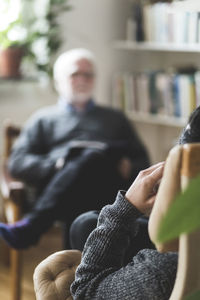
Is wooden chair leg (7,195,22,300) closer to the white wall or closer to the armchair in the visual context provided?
the white wall

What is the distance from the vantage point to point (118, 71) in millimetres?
3377

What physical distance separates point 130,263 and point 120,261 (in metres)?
0.03

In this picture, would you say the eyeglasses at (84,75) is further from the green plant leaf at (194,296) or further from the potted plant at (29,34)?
the green plant leaf at (194,296)

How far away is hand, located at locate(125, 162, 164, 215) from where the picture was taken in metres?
0.98

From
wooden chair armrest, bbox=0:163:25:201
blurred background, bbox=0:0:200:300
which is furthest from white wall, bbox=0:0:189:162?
wooden chair armrest, bbox=0:163:25:201

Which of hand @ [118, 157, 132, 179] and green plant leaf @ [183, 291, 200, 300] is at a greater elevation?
green plant leaf @ [183, 291, 200, 300]

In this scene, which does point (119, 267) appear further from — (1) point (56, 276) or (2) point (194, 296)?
(2) point (194, 296)

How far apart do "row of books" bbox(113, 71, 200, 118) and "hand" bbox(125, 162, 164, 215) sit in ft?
6.13

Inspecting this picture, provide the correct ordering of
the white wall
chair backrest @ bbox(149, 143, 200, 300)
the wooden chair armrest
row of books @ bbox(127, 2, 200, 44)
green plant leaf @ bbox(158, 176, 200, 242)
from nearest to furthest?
green plant leaf @ bbox(158, 176, 200, 242), chair backrest @ bbox(149, 143, 200, 300), the wooden chair armrest, row of books @ bbox(127, 2, 200, 44), the white wall

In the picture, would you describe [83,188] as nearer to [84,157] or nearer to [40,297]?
[84,157]

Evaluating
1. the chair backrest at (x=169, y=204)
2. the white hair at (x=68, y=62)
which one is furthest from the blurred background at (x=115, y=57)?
the chair backrest at (x=169, y=204)

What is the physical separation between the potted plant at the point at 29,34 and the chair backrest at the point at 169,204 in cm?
220

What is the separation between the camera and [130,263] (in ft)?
3.28

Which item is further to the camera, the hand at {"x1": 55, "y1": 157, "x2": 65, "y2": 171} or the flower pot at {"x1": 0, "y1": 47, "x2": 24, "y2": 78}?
the flower pot at {"x1": 0, "y1": 47, "x2": 24, "y2": 78}
